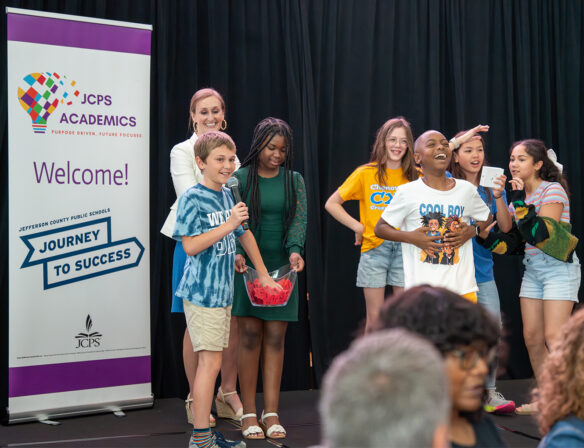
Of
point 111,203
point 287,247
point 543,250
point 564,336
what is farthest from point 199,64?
point 564,336

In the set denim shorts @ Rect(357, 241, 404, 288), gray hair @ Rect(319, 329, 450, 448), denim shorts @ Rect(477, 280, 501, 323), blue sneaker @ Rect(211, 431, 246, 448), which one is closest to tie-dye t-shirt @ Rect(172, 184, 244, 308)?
blue sneaker @ Rect(211, 431, 246, 448)

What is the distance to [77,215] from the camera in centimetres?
359

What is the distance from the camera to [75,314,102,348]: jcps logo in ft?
11.7

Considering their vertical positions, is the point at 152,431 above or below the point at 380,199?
below

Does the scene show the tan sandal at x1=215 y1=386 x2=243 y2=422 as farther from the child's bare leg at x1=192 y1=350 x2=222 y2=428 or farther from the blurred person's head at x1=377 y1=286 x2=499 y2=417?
the blurred person's head at x1=377 y1=286 x2=499 y2=417

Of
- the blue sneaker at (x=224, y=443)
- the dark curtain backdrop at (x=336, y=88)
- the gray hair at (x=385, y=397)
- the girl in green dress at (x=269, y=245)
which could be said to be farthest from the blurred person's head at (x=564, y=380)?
the dark curtain backdrop at (x=336, y=88)

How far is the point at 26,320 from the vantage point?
3.47 m

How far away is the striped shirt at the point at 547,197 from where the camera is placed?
3.62m

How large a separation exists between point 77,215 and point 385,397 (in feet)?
10.1

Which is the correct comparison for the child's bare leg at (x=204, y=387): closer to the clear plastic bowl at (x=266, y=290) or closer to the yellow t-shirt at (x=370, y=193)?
the clear plastic bowl at (x=266, y=290)

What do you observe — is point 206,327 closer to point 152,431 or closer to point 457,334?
point 152,431

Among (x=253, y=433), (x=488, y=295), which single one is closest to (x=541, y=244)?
(x=488, y=295)

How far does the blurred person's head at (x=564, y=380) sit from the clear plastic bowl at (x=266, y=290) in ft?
5.56

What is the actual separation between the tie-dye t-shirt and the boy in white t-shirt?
29.0 inches
